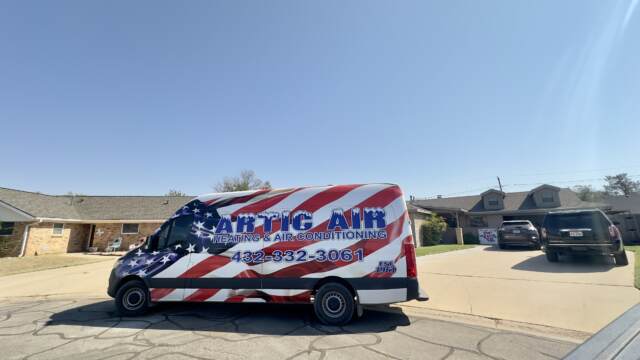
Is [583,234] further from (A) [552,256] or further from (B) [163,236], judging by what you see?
(B) [163,236]

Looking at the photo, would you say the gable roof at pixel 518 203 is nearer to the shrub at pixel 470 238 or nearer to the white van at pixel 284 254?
the shrub at pixel 470 238

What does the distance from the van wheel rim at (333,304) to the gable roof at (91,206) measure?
2357 centimetres

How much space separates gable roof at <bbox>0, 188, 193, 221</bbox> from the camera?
2089 centimetres

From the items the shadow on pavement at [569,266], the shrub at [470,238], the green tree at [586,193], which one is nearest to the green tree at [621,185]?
the green tree at [586,193]

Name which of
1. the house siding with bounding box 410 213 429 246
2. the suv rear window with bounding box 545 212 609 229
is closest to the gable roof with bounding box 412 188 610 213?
the house siding with bounding box 410 213 429 246

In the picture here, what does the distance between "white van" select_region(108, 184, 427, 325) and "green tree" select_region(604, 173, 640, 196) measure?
267 ft

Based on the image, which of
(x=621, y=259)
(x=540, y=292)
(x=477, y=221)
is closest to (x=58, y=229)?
(x=540, y=292)

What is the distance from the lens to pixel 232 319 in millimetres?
5496

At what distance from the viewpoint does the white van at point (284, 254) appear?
5059mm

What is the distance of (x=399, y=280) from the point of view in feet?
16.3

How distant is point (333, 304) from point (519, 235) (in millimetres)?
14351

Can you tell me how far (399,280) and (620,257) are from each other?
374 inches

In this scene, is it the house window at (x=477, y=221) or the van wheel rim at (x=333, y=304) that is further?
the house window at (x=477, y=221)

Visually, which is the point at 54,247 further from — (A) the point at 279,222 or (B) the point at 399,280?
(B) the point at 399,280
